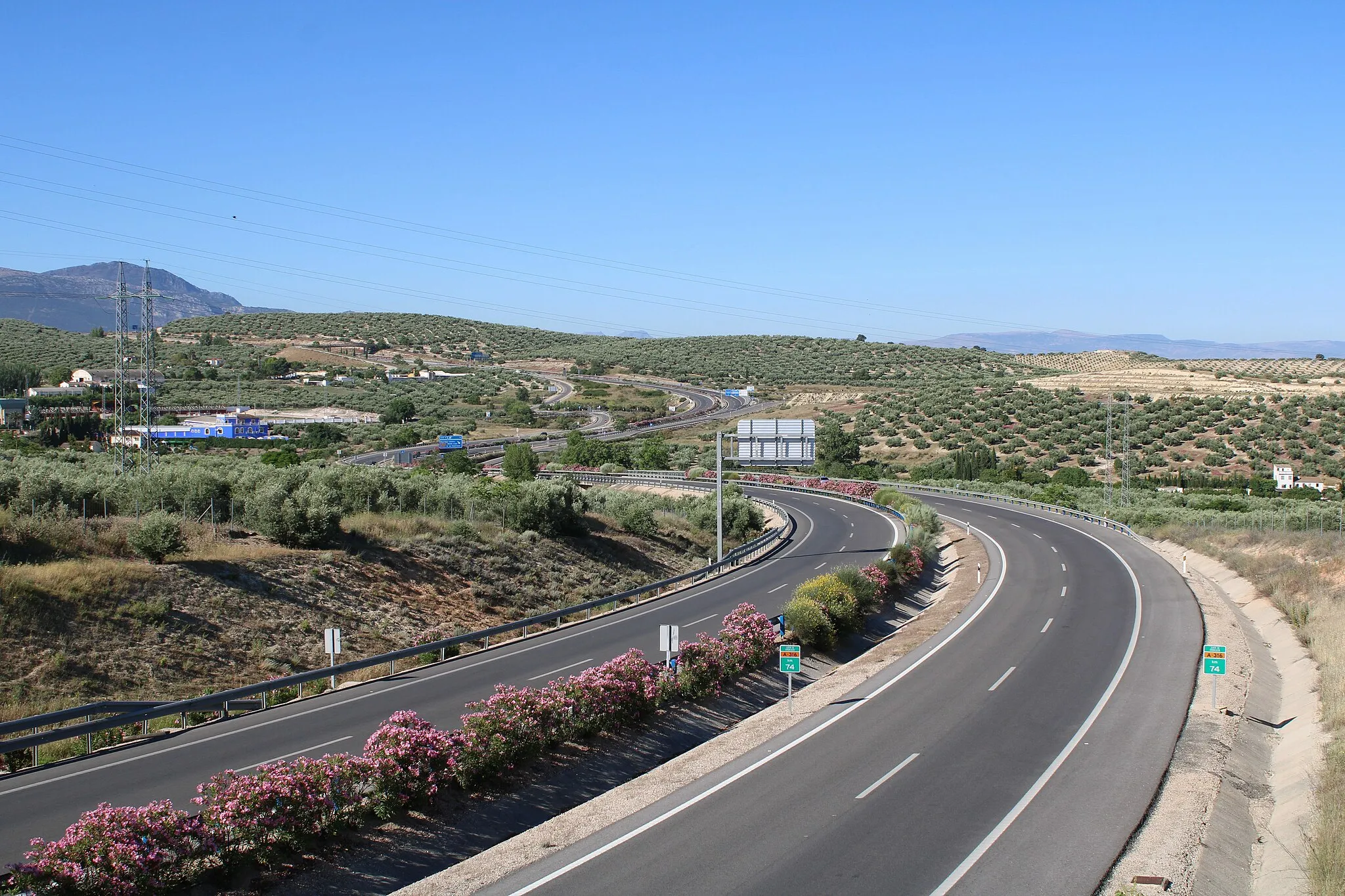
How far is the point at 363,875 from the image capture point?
12.6 m

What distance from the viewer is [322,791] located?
1306cm

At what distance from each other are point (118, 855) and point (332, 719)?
9.52 metres

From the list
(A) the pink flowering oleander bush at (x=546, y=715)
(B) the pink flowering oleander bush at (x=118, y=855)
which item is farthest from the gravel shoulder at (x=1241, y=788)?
(B) the pink flowering oleander bush at (x=118, y=855)

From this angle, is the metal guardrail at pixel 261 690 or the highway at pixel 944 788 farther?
the metal guardrail at pixel 261 690

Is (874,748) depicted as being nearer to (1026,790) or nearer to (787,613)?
(1026,790)

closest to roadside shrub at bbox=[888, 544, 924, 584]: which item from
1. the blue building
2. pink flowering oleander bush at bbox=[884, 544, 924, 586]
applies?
pink flowering oleander bush at bbox=[884, 544, 924, 586]

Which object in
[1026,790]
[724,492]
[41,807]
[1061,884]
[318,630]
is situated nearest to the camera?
[1061,884]

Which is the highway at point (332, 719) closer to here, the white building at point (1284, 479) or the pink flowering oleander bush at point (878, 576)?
the pink flowering oleander bush at point (878, 576)

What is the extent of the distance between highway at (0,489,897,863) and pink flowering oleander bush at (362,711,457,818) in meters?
3.15

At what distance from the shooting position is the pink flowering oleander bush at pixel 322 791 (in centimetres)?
1073

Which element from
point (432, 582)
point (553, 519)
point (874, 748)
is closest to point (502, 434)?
point (553, 519)

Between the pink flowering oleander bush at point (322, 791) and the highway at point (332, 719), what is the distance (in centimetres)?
105

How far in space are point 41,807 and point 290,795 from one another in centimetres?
472

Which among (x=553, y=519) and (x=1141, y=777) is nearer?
(x=1141, y=777)
